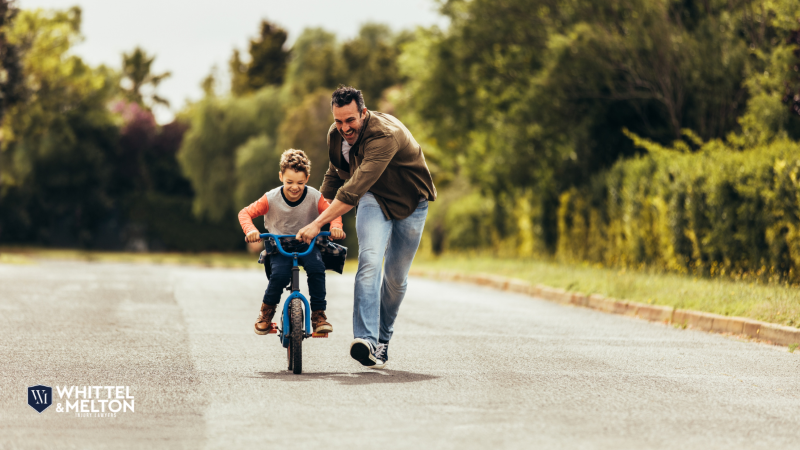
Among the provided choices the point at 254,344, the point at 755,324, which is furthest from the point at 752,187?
the point at 254,344

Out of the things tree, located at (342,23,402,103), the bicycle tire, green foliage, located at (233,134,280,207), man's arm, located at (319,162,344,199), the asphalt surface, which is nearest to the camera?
the asphalt surface

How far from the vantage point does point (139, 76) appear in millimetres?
74000

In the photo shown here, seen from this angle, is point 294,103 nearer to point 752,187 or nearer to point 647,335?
point 752,187

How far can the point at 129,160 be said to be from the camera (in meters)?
46.0

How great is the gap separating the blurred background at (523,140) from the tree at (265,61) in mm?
18404

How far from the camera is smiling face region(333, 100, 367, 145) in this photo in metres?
A: 6.58

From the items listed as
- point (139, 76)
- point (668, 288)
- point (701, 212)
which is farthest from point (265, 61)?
point (668, 288)

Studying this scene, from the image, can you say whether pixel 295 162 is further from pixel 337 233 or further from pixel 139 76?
pixel 139 76

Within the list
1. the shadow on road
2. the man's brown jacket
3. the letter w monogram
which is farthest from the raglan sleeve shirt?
the letter w monogram

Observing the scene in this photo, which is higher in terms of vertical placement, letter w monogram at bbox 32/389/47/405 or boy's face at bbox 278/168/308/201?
boy's face at bbox 278/168/308/201

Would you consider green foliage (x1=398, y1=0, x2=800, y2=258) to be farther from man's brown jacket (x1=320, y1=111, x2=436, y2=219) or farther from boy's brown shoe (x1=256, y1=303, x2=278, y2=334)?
boy's brown shoe (x1=256, y1=303, x2=278, y2=334)

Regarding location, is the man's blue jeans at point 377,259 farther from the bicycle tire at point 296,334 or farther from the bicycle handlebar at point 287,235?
the bicycle tire at point 296,334

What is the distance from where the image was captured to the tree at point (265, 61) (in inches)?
2576

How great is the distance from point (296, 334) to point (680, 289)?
7.51 m
